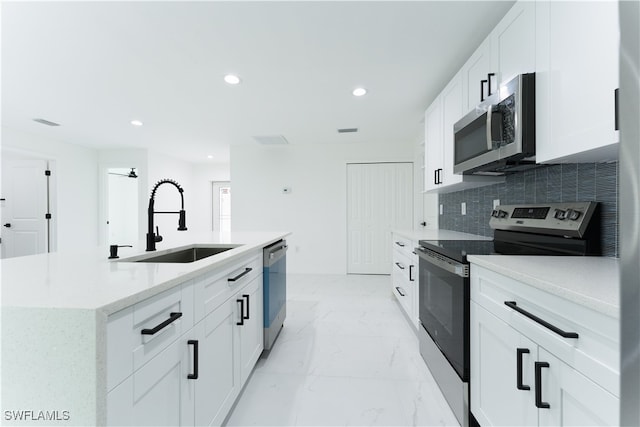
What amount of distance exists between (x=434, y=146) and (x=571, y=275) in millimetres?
2059

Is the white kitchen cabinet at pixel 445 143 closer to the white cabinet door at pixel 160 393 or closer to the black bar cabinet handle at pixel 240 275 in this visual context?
the black bar cabinet handle at pixel 240 275

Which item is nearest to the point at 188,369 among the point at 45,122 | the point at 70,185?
the point at 45,122

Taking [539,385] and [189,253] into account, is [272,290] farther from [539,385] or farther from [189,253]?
[539,385]

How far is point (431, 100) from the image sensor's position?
3.13 m

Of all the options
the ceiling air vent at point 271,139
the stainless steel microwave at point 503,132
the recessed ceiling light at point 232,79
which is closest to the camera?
the stainless steel microwave at point 503,132

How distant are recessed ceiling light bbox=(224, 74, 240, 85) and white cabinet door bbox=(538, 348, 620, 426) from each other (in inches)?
112

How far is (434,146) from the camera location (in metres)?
2.79

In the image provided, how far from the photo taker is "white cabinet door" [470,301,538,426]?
996 millimetres

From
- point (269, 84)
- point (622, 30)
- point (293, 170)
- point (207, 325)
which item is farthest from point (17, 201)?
point (622, 30)

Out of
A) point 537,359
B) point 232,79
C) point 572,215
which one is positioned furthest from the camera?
point 232,79

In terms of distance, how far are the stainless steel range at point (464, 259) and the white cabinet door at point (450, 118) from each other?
1.95ft

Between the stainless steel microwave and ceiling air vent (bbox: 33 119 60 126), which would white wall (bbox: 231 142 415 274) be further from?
the stainless steel microwave

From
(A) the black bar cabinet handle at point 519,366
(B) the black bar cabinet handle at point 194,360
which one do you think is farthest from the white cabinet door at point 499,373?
(B) the black bar cabinet handle at point 194,360

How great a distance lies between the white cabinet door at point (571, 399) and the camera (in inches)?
27.9
